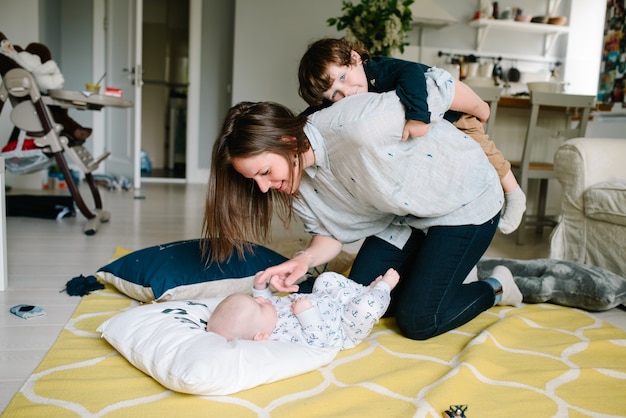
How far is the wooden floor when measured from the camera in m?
1.57

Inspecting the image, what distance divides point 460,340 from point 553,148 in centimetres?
283

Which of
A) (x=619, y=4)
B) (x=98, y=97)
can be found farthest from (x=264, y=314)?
(x=619, y=4)

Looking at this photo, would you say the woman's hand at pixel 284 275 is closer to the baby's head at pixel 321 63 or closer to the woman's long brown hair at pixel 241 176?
the woman's long brown hair at pixel 241 176

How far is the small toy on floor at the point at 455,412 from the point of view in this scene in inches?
47.8

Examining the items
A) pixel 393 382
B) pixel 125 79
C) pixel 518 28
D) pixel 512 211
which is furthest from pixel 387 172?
pixel 518 28

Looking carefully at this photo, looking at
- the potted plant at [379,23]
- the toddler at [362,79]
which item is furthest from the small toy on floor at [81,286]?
the potted plant at [379,23]

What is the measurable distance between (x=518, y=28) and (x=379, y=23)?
2.29 metres

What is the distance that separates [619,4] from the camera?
14.2 ft

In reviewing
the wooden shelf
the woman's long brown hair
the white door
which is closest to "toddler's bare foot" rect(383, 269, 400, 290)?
the woman's long brown hair

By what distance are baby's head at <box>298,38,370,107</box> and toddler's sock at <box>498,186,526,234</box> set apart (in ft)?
2.50

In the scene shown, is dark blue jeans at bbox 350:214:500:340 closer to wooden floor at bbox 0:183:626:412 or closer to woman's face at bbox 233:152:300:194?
woman's face at bbox 233:152:300:194

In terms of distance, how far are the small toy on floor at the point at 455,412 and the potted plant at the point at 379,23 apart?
3303mm

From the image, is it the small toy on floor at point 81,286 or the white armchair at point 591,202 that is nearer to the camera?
the small toy on floor at point 81,286

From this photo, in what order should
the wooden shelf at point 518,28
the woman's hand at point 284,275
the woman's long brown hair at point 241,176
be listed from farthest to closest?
the wooden shelf at point 518,28
the woman's hand at point 284,275
the woman's long brown hair at point 241,176
